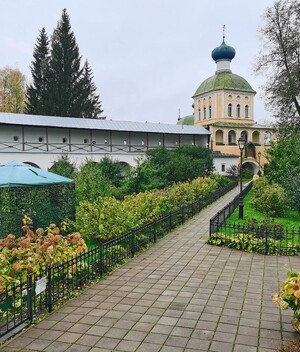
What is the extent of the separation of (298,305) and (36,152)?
83.7 ft

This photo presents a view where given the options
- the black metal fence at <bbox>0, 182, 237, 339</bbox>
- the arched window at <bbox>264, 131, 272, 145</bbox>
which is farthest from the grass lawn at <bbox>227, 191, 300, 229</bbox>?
the arched window at <bbox>264, 131, 272, 145</bbox>

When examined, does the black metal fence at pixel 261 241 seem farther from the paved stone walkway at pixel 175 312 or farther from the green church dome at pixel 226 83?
Answer: the green church dome at pixel 226 83

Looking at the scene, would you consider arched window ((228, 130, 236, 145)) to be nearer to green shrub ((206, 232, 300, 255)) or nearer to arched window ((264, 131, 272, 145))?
arched window ((264, 131, 272, 145))

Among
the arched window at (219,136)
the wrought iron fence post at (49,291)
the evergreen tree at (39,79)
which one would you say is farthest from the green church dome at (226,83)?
the wrought iron fence post at (49,291)

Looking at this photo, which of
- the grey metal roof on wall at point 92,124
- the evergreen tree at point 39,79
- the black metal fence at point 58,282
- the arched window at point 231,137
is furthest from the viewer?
the arched window at point 231,137

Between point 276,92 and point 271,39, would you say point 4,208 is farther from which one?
point 271,39

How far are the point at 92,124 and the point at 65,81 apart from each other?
38.6ft

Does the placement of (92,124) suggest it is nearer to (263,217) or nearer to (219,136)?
(219,136)

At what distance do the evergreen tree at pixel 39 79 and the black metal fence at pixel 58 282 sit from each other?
104 ft

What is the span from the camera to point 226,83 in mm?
40312

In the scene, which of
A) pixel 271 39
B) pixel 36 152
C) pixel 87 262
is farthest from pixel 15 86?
pixel 87 262

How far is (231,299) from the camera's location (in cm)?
572

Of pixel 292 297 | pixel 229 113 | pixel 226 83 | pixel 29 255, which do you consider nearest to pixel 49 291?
pixel 29 255

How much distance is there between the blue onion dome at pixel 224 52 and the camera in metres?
41.6
